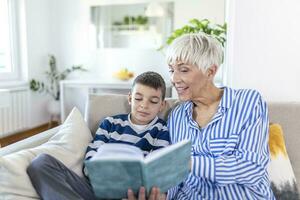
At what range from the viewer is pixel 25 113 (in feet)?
12.8

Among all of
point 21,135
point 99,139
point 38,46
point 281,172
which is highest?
point 38,46

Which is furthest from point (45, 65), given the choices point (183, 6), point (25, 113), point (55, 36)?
point (183, 6)

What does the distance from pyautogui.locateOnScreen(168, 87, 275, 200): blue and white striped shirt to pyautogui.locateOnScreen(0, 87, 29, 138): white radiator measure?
2896 mm

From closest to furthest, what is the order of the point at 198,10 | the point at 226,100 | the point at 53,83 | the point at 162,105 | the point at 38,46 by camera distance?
the point at 226,100, the point at 162,105, the point at 198,10, the point at 38,46, the point at 53,83

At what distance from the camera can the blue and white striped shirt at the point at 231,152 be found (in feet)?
3.41

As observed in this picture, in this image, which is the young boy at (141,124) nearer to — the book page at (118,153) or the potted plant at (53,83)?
the book page at (118,153)

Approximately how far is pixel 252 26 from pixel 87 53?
317 centimetres

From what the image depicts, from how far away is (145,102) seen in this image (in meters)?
1.32

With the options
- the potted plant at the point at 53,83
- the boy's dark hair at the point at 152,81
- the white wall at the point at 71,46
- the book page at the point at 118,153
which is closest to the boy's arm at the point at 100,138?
the boy's dark hair at the point at 152,81

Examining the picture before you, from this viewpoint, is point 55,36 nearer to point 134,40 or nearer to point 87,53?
point 87,53

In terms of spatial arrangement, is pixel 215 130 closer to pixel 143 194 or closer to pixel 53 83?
pixel 143 194

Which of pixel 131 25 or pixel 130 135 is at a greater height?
pixel 131 25

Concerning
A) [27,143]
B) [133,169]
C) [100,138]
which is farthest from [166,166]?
[27,143]

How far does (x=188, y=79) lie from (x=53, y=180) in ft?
2.02
